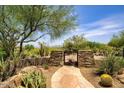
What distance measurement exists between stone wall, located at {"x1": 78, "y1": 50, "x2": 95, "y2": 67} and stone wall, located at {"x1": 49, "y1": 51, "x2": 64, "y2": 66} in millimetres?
527

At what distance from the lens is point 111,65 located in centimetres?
715

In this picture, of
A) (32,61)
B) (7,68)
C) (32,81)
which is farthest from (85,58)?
(32,81)

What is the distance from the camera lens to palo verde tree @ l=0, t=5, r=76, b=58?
7.67 meters

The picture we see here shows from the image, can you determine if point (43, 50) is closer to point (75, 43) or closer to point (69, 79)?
point (75, 43)

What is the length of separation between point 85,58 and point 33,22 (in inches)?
70.9

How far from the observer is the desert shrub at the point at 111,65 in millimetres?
7098

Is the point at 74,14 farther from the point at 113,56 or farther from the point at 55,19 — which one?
the point at 113,56

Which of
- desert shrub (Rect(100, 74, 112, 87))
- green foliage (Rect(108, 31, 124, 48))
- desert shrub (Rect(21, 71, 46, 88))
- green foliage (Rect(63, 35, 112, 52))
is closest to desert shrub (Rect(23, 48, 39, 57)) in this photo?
green foliage (Rect(63, 35, 112, 52))

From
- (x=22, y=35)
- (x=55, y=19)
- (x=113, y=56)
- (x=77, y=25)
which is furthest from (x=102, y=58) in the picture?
(x=22, y=35)

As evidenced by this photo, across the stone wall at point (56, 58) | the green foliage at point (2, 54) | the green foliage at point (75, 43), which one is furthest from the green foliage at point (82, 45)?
the green foliage at point (2, 54)

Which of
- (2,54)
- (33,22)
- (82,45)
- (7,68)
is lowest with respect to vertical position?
(7,68)

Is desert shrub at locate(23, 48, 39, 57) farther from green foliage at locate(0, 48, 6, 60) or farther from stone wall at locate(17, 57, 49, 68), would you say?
green foliage at locate(0, 48, 6, 60)

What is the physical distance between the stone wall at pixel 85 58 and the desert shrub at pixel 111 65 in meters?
0.97

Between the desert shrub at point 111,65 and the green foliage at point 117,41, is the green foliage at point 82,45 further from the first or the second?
the desert shrub at point 111,65
